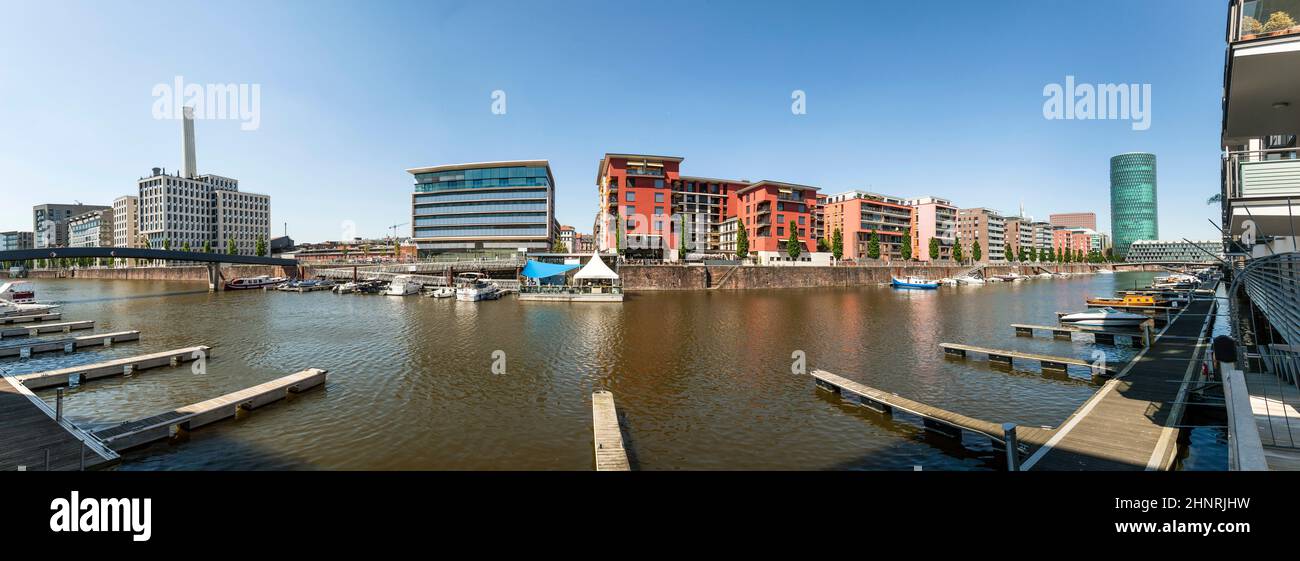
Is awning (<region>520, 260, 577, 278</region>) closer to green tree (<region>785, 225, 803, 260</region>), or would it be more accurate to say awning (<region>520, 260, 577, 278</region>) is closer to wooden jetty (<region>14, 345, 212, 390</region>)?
wooden jetty (<region>14, 345, 212, 390</region>)

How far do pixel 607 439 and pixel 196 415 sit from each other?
44.0 ft

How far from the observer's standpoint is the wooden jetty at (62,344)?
1067 inches

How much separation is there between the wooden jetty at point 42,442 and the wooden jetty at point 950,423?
21515 millimetres

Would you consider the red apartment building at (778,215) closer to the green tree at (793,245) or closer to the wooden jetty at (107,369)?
the green tree at (793,245)

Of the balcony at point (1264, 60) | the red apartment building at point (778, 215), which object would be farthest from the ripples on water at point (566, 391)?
A: the red apartment building at point (778, 215)

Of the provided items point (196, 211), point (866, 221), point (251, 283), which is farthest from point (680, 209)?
point (196, 211)

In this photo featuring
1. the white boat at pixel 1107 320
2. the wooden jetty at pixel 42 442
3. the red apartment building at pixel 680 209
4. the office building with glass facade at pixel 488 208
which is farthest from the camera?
the office building with glass facade at pixel 488 208

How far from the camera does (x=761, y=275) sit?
9225 centimetres

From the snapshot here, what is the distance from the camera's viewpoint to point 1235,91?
42.7 ft

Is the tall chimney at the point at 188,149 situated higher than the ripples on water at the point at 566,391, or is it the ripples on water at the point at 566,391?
the tall chimney at the point at 188,149

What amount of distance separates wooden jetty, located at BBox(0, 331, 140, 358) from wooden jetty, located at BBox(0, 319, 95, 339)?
5936 mm

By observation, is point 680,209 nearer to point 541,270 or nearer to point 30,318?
point 541,270
